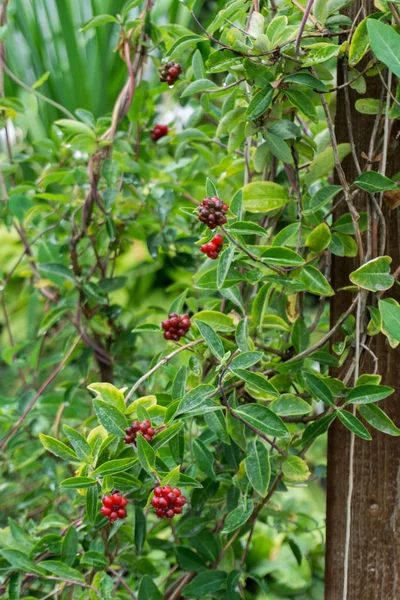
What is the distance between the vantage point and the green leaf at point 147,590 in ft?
2.71

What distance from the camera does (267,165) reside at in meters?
0.86

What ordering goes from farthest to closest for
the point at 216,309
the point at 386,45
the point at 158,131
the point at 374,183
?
the point at 158,131, the point at 216,309, the point at 374,183, the point at 386,45

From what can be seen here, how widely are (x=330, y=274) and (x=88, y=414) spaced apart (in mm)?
662

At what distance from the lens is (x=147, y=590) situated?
0.83m

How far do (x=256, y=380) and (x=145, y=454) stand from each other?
134 millimetres

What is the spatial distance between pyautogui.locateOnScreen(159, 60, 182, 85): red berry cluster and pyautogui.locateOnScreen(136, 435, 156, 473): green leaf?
550 millimetres

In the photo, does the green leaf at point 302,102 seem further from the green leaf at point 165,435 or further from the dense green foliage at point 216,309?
the green leaf at point 165,435

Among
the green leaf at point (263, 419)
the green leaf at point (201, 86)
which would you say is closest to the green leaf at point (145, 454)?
the green leaf at point (263, 419)

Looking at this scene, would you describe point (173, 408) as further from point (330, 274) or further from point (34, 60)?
point (34, 60)

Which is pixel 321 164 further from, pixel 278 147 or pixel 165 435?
pixel 165 435

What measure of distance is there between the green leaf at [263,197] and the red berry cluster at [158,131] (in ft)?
1.46

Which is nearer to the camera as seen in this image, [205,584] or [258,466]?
[258,466]

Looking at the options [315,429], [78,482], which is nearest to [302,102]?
[315,429]

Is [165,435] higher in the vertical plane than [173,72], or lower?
lower
